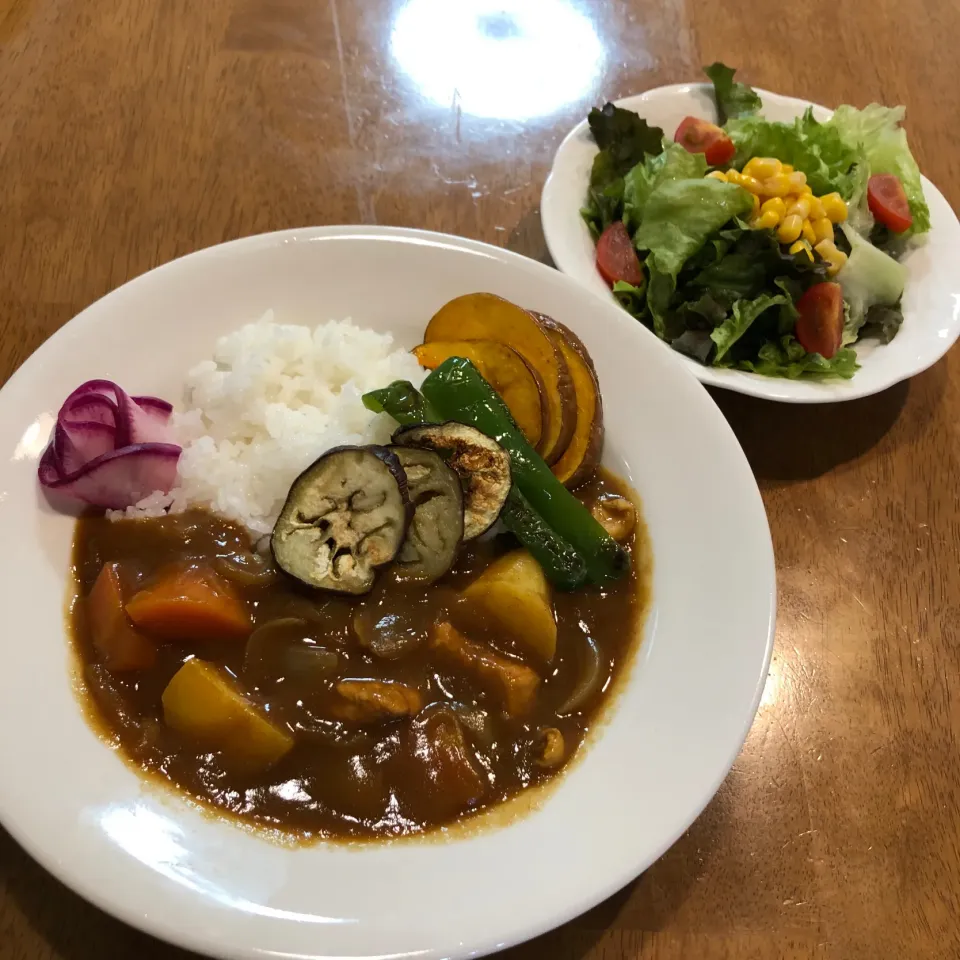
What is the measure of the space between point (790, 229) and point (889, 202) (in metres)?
0.66

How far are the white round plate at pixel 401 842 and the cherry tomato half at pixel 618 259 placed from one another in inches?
20.5

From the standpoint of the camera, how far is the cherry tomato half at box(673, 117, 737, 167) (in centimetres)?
346

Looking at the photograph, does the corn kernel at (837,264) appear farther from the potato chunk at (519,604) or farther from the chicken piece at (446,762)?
the chicken piece at (446,762)

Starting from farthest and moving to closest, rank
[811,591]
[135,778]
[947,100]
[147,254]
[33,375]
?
[947,100] → [147,254] → [811,591] → [33,375] → [135,778]

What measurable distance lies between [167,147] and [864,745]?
11.4 ft

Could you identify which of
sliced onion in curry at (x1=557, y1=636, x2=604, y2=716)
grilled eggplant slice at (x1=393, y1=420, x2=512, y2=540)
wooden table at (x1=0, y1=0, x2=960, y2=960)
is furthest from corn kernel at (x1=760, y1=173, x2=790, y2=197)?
sliced onion in curry at (x1=557, y1=636, x2=604, y2=716)

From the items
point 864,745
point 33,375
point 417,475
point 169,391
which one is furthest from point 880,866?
point 33,375

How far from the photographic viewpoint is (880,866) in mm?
2168

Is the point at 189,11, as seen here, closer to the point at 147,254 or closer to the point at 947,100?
the point at 147,254

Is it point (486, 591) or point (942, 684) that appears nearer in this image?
point (486, 591)

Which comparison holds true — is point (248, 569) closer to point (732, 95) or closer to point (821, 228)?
point (821, 228)

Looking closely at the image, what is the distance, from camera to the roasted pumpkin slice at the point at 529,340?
7.86 feet

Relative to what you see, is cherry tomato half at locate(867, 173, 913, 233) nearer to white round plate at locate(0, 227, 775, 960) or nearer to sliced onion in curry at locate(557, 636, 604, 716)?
white round plate at locate(0, 227, 775, 960)

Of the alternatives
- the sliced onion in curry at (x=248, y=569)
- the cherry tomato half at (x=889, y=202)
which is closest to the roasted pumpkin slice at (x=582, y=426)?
the sliced onion in curry at (x=248, y=569)
